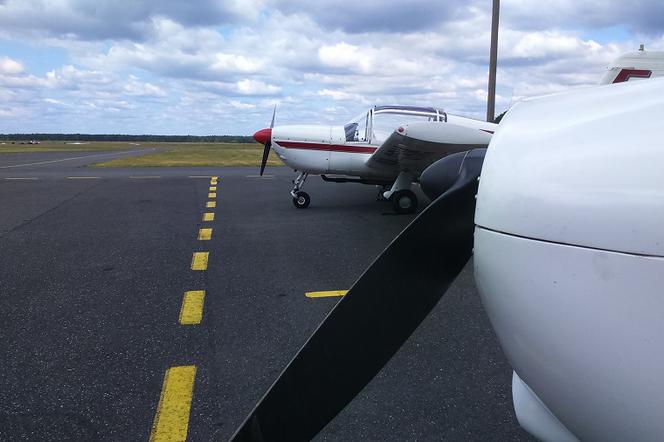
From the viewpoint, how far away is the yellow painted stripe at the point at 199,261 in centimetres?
485

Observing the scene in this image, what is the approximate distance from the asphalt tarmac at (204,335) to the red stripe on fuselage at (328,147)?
6.38 feet

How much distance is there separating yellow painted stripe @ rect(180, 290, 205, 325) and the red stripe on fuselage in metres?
4.92

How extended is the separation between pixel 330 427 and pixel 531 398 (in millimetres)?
1072

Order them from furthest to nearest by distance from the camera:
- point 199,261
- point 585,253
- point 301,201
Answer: point 301,201
point 199,261
point 585,253

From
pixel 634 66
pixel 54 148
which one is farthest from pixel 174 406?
pixel 54 148

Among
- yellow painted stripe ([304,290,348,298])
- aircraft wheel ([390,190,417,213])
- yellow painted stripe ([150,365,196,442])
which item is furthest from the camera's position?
aircraft wheel ([390,190,417,213])

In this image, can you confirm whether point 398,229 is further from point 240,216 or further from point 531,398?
point 531,398

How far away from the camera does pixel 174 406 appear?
2381 mm

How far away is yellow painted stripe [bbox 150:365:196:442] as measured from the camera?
2.17m

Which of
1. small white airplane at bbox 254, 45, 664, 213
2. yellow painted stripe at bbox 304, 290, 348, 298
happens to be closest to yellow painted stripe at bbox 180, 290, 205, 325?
yellow painted stripe at bbox 304, 290, 348, 298

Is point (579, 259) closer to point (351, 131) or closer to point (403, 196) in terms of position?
point (403, 196)

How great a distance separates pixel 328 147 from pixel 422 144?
7.42ft

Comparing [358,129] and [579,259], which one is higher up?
[358,129]

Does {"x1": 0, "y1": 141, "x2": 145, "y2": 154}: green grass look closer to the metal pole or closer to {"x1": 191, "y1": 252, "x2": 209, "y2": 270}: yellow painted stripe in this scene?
the metal pole
